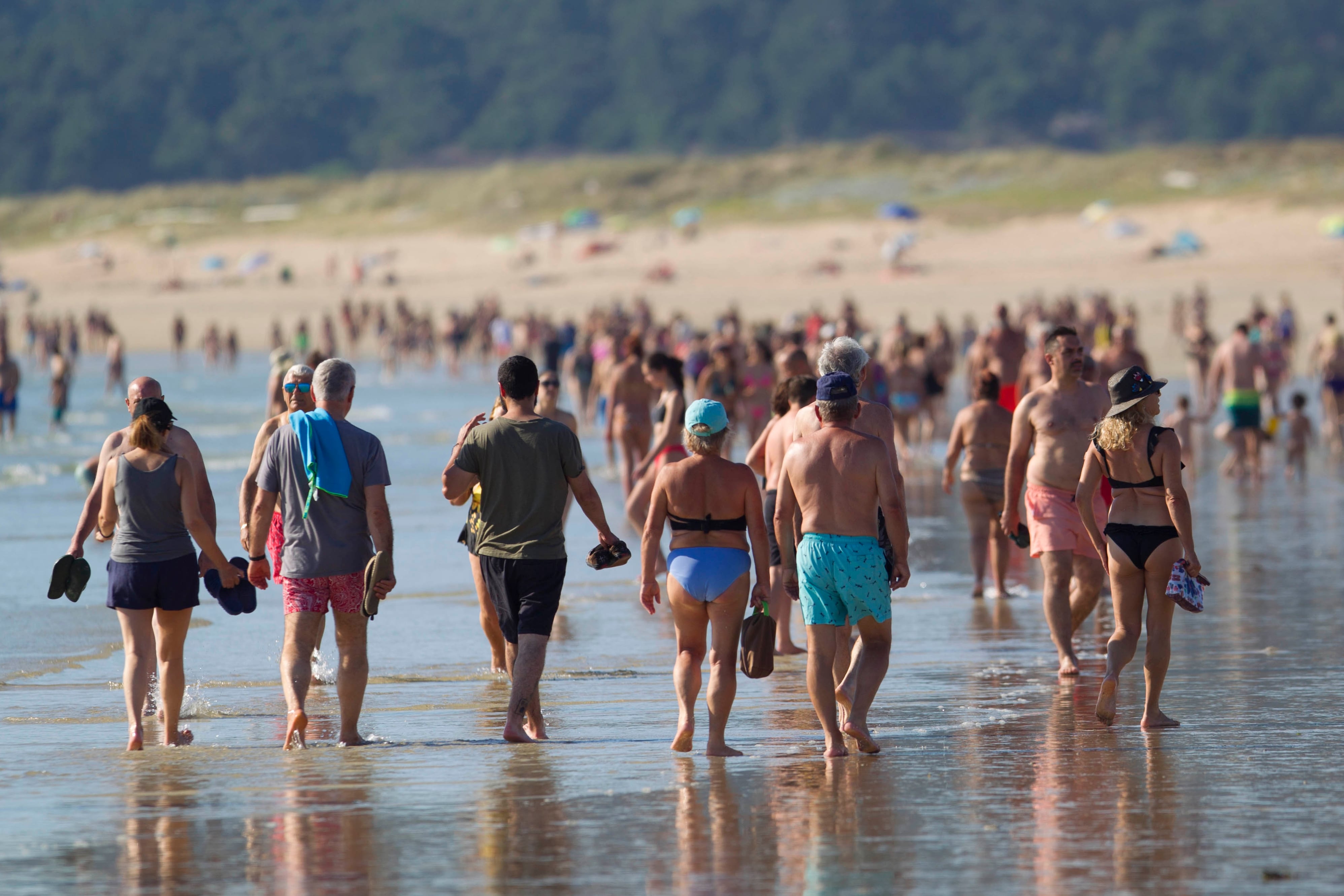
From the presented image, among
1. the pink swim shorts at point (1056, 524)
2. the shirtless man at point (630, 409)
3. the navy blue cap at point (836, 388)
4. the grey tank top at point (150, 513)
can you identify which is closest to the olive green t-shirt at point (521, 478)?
the navy blue cap at point (836, 388)

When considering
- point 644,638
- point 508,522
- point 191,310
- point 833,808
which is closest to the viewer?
point 833,808

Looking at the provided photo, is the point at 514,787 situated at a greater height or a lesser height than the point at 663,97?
lesser

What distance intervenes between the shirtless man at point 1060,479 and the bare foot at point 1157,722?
129 cm

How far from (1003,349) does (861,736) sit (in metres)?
11.5

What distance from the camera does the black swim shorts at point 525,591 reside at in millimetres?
7012

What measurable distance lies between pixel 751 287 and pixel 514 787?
55738 mm

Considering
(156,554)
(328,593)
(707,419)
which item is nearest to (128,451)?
(156,554)

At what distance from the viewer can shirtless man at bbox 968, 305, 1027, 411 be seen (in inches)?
676

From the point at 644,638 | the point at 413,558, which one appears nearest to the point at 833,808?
the point at 644,638

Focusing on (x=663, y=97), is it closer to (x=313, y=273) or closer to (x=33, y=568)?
(x=313, y=273)

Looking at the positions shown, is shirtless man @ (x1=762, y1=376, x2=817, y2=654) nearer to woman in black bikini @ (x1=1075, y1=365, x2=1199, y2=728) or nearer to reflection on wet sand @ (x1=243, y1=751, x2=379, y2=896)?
woman in black bikini @ (x1=1075, y1=365, x2=1199, y2=728)

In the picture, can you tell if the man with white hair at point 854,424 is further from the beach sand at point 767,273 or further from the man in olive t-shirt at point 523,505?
the beach sand at point 767,273

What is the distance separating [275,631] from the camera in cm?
1032

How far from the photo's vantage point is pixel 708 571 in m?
6.74
